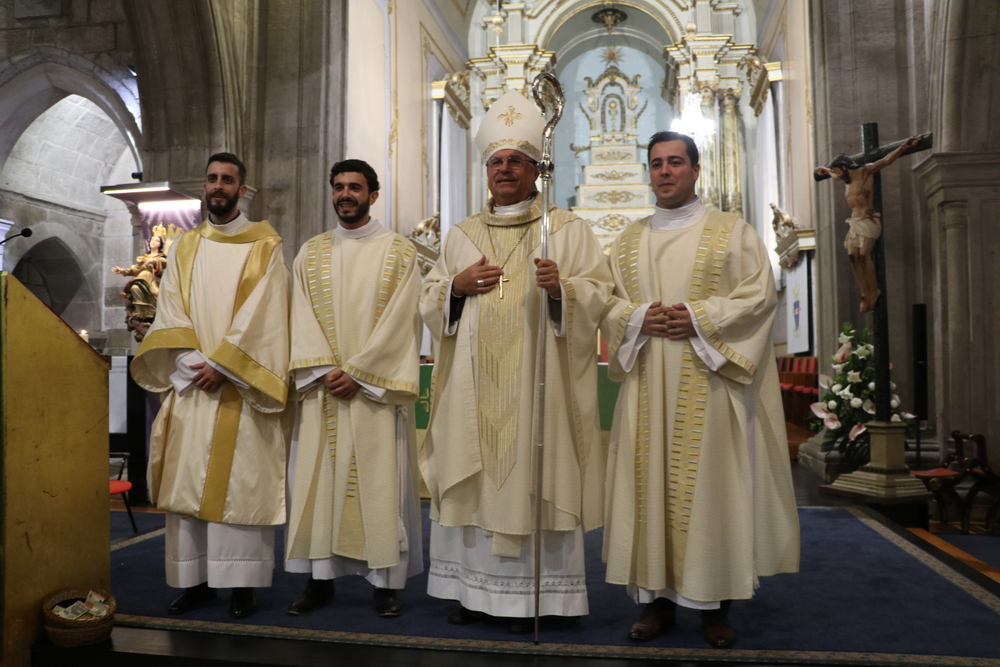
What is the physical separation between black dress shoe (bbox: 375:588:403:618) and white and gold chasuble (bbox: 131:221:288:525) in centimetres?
46

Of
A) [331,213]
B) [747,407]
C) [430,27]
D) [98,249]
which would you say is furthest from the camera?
[430,27]

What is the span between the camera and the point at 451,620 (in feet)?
9.95

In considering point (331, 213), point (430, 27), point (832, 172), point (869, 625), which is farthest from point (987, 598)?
point (430, 27)

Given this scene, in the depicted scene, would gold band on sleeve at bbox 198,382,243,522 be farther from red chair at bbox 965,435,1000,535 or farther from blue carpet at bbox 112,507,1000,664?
red chair at bbox 965,435,1000,535

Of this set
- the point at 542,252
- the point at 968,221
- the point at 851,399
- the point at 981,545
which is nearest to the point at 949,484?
the point at 981,545

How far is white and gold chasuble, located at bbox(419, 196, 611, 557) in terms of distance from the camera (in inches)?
116

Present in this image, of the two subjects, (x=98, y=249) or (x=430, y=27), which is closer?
(x=98, y=249)

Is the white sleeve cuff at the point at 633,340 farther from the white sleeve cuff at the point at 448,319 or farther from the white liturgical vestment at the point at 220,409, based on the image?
the white liturgical vestment at the point at 220,409

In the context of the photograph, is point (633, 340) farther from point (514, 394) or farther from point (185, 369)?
point (185, 369)

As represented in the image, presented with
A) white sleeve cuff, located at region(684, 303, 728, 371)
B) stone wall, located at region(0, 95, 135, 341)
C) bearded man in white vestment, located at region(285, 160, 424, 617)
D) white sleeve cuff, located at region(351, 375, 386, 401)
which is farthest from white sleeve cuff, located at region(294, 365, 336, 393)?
stone wall, located at region(0, 95, 135, 341)

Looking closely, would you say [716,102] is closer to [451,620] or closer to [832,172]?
→ [832,172]

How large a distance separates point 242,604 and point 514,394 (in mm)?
1273

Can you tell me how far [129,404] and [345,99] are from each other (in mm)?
3641

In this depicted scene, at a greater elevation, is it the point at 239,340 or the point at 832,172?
the point at 832,172
